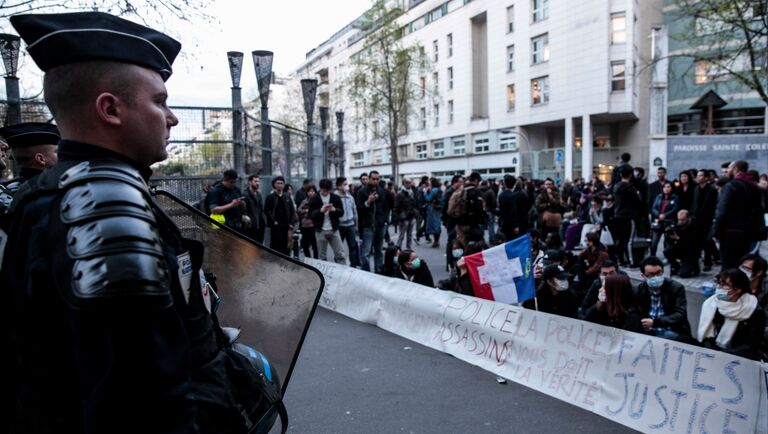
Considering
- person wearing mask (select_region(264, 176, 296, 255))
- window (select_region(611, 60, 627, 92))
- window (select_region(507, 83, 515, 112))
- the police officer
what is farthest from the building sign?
the police officer

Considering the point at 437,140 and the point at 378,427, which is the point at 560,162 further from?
the point at 378,427

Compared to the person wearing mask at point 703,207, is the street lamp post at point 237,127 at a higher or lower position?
higher

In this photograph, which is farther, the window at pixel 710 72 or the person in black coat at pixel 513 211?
the window at pixel 710 72

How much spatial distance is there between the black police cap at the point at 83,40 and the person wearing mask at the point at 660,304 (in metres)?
5.03

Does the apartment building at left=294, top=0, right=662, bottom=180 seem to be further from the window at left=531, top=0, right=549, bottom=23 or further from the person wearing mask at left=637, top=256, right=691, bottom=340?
the person wearing mask at left=637, top=256, right=691, bottom=340

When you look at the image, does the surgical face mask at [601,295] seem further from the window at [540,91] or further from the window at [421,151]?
the window at [421,151]

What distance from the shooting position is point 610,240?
10.4 metres

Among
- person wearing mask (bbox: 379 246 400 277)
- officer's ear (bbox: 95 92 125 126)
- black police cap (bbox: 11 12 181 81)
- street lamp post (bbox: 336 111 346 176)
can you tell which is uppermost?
street lamp post (bbox: 336 111 346 176)

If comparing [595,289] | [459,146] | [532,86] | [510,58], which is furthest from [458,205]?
[459,146]

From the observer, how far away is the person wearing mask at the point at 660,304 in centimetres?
515

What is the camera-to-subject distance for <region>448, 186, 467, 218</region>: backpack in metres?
10.0

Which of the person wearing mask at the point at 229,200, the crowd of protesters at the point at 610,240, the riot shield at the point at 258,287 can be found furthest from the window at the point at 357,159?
the riot shield at the point at 258,287

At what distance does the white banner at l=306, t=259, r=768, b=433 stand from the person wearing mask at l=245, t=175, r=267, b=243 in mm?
3219

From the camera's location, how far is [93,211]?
1110 mm
